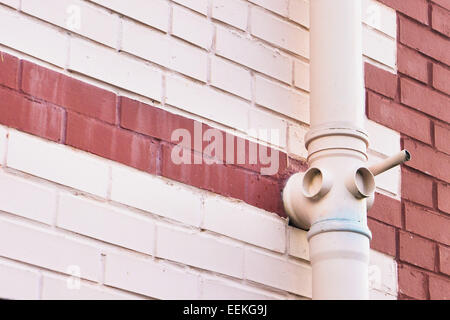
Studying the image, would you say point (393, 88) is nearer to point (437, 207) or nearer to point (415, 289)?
point (437, 207)

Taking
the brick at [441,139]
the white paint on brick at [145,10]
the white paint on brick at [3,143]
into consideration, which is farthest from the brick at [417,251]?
the white paint on brick at [3,143]

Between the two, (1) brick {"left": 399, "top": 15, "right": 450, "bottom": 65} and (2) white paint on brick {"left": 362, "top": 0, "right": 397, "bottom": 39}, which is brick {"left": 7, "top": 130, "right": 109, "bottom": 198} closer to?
(2) white paint on brick {"left": 362, "top": 0, "right": 397, "bottom": 39}

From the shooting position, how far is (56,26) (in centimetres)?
350

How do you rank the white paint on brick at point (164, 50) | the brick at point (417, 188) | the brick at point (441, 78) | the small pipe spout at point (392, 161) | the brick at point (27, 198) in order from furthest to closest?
1. the brick at point (441, 78)
2. the brick at point (417, 188)
3. the white paint on brick at point (164, 50)
4. the small pipe spout at point (392, 161)
5. the brick at point (27, 198)

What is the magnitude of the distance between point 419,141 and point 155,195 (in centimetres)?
121

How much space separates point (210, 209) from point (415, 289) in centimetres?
86

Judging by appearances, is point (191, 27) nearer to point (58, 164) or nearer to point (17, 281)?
point (58, 164)

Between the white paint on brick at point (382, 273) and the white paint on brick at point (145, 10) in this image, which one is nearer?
the white paint on brick at point (145, 10)

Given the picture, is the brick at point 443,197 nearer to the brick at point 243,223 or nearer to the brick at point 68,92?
the brick at point 243,223

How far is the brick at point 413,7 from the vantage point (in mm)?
4453

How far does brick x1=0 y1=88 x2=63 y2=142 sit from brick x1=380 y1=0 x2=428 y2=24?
1601 mm

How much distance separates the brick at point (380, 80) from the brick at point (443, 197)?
0.38 m

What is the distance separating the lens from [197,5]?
152 inches

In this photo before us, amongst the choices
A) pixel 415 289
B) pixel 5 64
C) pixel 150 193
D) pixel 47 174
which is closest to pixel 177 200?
pixel 150 193
